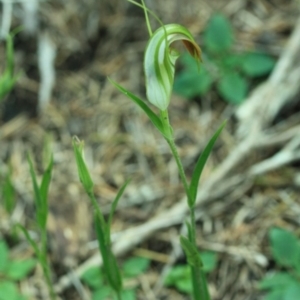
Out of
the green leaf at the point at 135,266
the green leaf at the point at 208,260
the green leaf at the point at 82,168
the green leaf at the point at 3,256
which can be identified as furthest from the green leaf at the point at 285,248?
the green leaf at the point at 3,256

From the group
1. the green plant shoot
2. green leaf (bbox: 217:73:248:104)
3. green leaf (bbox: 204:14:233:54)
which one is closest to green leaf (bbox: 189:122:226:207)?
the green plant shoot

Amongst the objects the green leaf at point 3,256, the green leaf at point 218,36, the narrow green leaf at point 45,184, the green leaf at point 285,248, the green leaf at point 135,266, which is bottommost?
the green leaf at point 285,248

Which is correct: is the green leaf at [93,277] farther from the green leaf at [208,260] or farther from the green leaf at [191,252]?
the green leaf at [191,252]

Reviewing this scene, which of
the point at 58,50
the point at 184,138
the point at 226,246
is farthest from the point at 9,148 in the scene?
the point at 226,246

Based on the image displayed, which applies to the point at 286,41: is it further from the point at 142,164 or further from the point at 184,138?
the point at 142,164

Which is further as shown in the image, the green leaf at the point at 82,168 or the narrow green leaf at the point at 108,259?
the narrow green leaf at the point at 108,259

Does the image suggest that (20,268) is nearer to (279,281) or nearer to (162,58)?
(279,281)

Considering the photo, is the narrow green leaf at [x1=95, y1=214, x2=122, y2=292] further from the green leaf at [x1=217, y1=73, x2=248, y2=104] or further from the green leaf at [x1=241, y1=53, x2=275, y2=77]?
the green leaf at [x1=241, y1=53, x2=275, y2=77]
